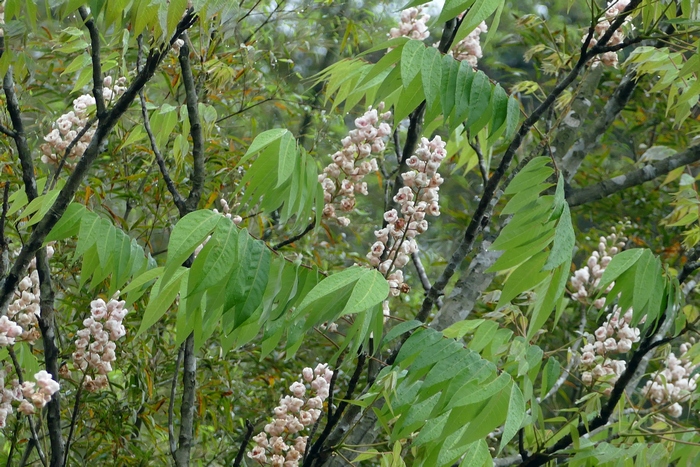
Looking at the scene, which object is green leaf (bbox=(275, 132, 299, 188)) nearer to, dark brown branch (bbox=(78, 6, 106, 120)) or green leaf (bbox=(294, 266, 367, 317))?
green leaf (bbox=(294, 266, 367, 317))

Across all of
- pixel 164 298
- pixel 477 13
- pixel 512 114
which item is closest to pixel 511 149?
pixel 512 114

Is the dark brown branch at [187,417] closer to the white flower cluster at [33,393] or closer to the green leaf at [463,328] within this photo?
the white flower cluster at [33,393]

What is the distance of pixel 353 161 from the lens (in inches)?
72.7

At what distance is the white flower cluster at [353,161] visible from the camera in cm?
182

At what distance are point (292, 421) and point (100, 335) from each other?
0.53 m

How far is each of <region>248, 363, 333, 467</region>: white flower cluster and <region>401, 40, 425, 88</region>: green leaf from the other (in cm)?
88

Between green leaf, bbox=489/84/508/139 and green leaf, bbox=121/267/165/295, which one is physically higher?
green leaf, bbox=489/84/508/139

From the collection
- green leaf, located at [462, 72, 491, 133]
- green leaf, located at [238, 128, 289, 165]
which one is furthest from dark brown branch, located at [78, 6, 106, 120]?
green leaf, located at [462, 72, 491, 133]

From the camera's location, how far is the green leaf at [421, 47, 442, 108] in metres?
1.34

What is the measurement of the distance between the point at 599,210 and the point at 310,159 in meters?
3.26

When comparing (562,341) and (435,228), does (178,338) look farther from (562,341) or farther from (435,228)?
(435,228)

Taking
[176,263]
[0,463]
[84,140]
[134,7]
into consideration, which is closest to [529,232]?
[176,263]

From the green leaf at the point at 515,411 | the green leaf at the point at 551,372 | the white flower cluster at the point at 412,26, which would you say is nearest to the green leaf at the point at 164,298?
the green leaf at the point at 515,411

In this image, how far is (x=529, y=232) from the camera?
133cm
